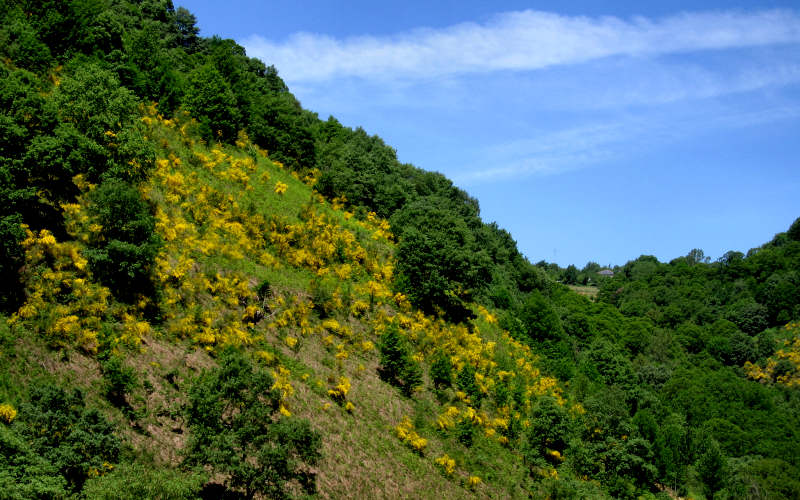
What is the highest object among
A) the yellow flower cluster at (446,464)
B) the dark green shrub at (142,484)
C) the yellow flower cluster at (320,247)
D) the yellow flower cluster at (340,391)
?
the yellow flower cluster at (320,247)

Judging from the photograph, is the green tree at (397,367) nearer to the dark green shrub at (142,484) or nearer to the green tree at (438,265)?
the green tree at (438,265)

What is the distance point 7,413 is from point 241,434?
651cm

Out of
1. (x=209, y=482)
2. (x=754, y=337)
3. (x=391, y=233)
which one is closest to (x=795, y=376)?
(x=754, y=337)

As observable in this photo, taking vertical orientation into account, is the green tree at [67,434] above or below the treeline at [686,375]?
below

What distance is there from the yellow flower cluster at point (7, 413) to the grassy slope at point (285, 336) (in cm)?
173

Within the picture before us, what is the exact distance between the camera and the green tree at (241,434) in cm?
1848

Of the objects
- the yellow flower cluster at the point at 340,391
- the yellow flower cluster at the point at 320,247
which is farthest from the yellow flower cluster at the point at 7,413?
the yellow flower cluster at the point at 320,247

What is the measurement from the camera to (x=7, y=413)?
16.1m

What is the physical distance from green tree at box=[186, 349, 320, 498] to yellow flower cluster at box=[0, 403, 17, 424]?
482cm

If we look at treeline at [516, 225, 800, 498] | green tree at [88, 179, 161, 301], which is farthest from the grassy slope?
treeline at [516, 225, 800, 498]

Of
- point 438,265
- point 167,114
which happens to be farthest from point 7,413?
point 438,265

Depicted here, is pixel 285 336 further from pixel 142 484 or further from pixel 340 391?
pixel 142 484

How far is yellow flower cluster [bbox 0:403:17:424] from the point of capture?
1608cm

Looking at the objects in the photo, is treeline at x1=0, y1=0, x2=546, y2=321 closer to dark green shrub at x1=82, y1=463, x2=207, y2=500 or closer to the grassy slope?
the grassy slope
